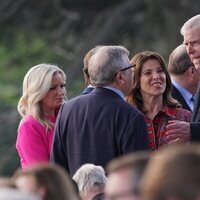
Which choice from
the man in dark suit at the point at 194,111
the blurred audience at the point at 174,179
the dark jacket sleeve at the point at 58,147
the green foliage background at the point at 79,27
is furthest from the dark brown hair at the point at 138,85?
the green foliage background at the point at 79,27

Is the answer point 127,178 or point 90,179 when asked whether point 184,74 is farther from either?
point 127,178

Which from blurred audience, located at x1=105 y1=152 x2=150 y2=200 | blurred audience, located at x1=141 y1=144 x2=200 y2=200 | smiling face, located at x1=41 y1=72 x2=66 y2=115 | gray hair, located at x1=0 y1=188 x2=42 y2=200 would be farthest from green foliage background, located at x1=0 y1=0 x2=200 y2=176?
blurred audience, located at x1=141 y1=144 x2=200 y2=200

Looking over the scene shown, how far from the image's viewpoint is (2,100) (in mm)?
23359

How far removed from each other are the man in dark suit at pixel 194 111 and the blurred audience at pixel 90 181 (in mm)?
722

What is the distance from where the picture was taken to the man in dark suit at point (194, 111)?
796cm

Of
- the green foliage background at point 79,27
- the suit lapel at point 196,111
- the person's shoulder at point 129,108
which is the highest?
the green foliage background at point 79,27

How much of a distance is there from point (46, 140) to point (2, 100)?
14626mm

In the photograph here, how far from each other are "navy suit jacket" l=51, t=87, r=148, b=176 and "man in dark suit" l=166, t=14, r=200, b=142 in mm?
196

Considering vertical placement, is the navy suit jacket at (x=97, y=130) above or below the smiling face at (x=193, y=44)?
below

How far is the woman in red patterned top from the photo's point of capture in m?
8.63

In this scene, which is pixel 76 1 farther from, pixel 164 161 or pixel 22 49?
pixel 164 161

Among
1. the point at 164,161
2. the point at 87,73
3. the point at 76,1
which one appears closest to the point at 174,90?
the point at 87,73

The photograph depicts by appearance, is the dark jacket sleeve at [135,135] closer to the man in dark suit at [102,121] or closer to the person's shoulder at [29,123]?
the man in dark suit at [102,121]

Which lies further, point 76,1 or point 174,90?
point 76,1
